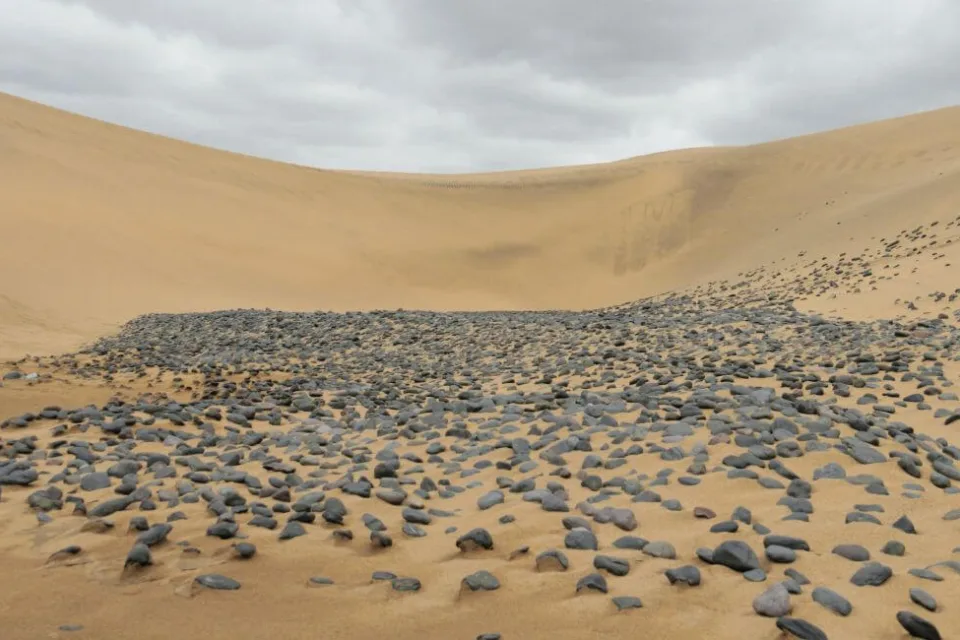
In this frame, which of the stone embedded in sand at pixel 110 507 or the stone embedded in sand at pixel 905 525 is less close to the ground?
the stone embedded in sand at pixel 905 525

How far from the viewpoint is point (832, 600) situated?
276 cm

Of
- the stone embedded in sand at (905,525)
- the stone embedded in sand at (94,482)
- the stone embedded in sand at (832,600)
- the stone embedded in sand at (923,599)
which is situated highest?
the stone embedded in sand at (905,525)

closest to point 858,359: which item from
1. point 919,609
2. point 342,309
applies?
point 919,609

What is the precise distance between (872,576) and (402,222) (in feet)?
102

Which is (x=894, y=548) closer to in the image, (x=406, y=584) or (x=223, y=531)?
(x=406, y=584)

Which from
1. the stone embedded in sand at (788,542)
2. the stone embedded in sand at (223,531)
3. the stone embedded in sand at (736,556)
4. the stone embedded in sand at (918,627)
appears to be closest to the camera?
the stone embedded in sand at (918,627)

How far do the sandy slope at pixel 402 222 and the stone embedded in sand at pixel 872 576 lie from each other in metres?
15.2

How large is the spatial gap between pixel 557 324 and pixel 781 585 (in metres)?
9.31

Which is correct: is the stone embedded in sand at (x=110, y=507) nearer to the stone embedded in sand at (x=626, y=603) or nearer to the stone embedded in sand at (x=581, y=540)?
the stone embedded in sand at (x=581, y=540)

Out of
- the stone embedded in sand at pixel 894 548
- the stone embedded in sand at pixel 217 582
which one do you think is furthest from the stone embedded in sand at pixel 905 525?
the stone embedded in sand at pixel 217 582

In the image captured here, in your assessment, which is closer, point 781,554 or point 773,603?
point 773,603

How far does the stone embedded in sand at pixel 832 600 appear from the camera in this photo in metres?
2.70

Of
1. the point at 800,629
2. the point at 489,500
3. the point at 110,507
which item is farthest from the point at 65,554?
the point at 800,629

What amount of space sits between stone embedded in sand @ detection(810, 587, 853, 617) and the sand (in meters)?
0.04
